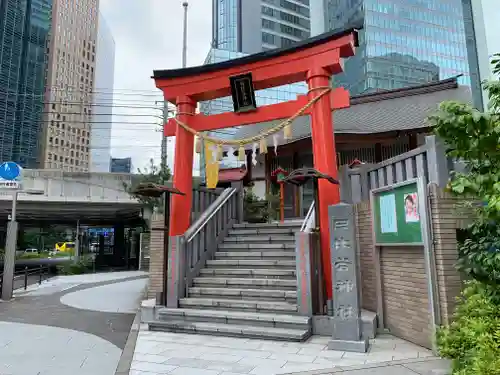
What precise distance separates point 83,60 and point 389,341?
51.9m

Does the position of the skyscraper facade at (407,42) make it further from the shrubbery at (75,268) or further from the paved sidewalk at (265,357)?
the paved sidewalk at (265,357)

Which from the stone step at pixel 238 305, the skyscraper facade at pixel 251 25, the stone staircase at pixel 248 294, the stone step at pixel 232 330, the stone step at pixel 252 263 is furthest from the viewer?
the skyscraper facade at pixel 251 25

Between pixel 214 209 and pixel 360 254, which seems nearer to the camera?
pixel 360 254

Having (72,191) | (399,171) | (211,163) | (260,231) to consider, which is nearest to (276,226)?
(260,231)

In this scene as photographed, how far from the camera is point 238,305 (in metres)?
7.13

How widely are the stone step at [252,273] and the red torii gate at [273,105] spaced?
3.14ft

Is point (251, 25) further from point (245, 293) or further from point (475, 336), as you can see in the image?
point (475, 336)

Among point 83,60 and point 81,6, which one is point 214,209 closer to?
point 83,60

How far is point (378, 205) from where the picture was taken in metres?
6.46

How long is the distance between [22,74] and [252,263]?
40607mm

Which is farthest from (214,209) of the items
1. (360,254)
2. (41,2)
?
(41,2)

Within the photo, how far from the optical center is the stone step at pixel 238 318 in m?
6.27

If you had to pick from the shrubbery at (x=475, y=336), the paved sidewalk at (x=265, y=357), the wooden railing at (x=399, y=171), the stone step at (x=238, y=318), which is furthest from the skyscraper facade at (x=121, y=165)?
the shrubbery at (x=475, y=336)

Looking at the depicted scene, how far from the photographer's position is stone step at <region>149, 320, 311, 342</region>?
6.06 metres
